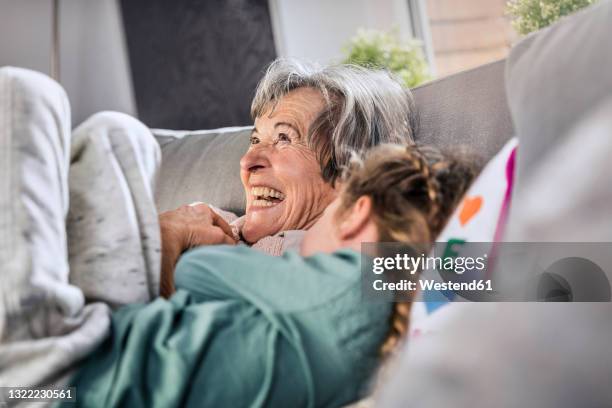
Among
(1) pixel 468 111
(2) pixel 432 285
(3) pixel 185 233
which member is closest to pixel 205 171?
(3) pixel 185 233

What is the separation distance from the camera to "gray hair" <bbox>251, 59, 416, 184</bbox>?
0.97 metres

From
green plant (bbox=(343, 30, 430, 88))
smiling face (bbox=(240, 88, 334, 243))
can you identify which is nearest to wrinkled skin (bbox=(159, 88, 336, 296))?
smiling face (bbox=(240, 88, 334, 243))

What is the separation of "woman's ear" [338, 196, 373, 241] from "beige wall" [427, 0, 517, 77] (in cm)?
258

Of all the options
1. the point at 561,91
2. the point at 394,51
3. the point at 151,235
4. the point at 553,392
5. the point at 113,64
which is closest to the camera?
the point at 553,392

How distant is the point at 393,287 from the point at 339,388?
0.34ft

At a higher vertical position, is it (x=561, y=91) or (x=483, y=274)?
(x=561, y=91)

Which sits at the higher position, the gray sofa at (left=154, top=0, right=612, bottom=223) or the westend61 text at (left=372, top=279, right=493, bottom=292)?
the gray sofa at (left=154, top=0, right=612, bottom=223)

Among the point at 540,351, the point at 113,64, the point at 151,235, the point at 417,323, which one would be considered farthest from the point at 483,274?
the point at 113,64

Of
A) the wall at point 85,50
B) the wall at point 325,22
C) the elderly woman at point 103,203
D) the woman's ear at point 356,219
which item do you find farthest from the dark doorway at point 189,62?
the woman's ear at point 356,219

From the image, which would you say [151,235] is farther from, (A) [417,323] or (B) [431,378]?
(B) [431,378]

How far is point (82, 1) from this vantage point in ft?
10.8

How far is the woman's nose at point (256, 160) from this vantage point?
3.30ft

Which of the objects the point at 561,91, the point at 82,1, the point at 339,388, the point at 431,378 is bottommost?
the point at 339,388

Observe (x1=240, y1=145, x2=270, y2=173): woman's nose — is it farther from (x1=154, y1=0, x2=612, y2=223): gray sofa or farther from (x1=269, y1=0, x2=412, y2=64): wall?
(x1=269, y1=0, x2=412, y2=64): wall
